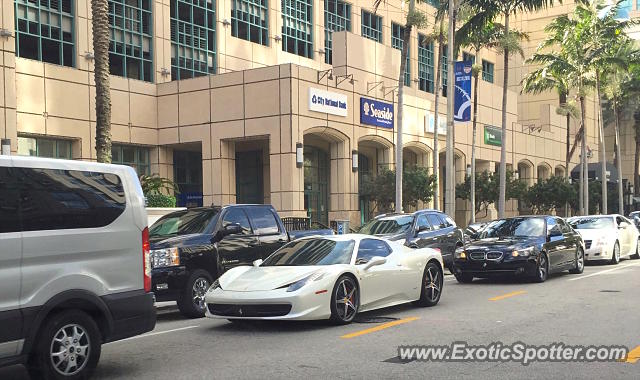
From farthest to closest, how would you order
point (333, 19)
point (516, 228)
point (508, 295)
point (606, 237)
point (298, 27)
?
point (333, 19) < point (298, 27) < point (606, 237) < point (516, 228) < point (508, 295)

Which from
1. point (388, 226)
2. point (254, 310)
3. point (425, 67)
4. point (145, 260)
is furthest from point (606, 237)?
point (425, 67)

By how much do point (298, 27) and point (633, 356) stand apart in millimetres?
32850

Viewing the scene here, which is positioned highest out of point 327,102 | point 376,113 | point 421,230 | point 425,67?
point 425,67

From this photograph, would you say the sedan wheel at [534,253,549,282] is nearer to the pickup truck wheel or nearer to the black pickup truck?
the black pickup truck

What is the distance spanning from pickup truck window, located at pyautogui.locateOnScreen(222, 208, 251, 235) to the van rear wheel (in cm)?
590

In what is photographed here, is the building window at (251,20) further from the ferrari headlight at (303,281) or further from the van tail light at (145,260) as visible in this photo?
the van tail light at (145,260)

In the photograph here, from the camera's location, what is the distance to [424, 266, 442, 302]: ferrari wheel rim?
12.0m

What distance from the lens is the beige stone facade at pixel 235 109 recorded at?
27.7 m

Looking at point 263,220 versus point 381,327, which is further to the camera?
point 263,220

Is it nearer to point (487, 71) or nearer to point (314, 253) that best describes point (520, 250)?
point (314, 253)

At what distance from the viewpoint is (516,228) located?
54.7ft

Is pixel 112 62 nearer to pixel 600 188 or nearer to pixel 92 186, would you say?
pixel 92 186

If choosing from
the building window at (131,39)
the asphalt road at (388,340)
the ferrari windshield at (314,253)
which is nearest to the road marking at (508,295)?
the asphalt road at (388,340)

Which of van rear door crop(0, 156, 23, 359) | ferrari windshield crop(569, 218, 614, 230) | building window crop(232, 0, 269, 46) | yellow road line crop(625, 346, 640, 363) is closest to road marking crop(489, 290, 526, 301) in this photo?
yellow road line crop(625, 346, 640, 363)
